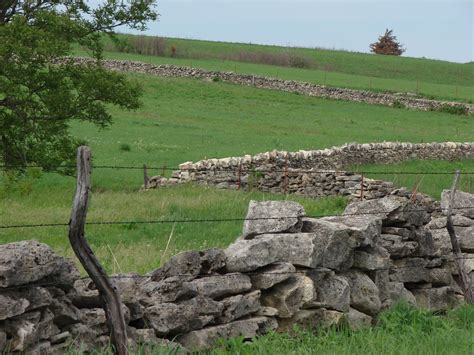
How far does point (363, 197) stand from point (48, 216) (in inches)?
366

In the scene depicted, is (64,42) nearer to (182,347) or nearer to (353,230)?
(353,230)

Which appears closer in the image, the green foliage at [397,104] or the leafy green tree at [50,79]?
the leafy green tree at [50,79]

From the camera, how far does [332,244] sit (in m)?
10.4

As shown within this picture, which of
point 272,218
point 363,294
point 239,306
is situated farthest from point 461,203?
point 239,306

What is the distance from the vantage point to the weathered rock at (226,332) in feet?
27.9

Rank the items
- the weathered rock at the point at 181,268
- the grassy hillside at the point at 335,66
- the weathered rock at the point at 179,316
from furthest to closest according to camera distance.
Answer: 1. the grassy hillside at the point at 335,66
2. the weathered rock at the point at 181,268
3. the weathered rock at the point at 179,316

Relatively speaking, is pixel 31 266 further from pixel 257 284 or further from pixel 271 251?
pixel 271 251

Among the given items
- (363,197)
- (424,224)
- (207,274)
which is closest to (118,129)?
(363,197)

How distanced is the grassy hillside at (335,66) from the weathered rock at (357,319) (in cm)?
6039

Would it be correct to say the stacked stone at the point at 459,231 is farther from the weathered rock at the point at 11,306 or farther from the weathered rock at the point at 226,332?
the weathered rock at the point at 11,306

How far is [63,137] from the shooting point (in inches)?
888

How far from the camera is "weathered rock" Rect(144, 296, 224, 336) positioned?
8305 mm

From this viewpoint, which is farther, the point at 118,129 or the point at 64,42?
the point at 118,129

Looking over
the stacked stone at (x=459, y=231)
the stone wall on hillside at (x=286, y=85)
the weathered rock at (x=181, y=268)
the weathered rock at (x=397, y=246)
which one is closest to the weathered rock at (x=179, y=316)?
the weathered rock at (x=181, y=268)
